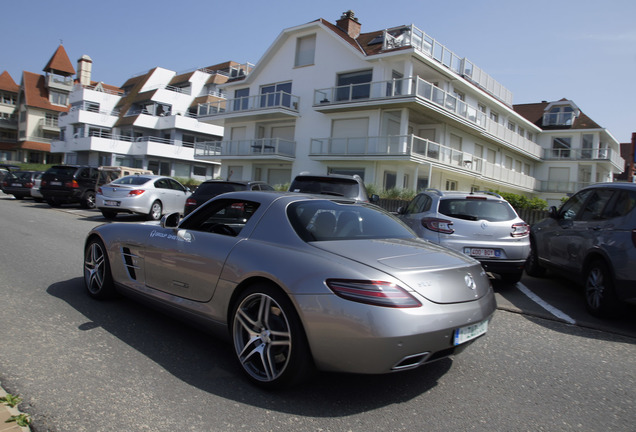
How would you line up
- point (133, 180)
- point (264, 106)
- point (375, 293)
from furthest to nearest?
point (264, 106) → point (133, 180) → point (375, 293)

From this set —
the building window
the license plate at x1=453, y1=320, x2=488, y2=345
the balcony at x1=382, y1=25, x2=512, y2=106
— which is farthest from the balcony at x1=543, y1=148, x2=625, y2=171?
the license plate at x1=453, y1=320, x2=488, y2=345

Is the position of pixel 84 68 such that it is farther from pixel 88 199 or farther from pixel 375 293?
pixel 375 293

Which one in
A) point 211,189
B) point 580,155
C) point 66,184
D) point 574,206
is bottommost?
point 66,184

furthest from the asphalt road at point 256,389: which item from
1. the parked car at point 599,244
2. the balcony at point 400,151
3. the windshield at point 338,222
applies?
the balcony at point 400,151

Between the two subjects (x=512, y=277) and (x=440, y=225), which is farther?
(x=512, y=277)

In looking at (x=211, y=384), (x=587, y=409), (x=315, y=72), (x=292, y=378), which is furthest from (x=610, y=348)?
(x=315, y=72)

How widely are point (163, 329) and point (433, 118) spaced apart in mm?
24518

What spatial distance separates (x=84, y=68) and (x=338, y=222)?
70750 millimetres

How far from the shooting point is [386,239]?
368 centimetres

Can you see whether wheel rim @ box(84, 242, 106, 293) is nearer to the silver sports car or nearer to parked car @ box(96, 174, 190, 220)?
the silver sports car

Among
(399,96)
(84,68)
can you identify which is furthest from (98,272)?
(84,68)

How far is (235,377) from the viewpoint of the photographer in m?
3.37

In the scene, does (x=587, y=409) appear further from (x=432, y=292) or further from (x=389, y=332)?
(x=389, y=332)

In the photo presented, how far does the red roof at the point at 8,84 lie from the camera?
69.3 meters
